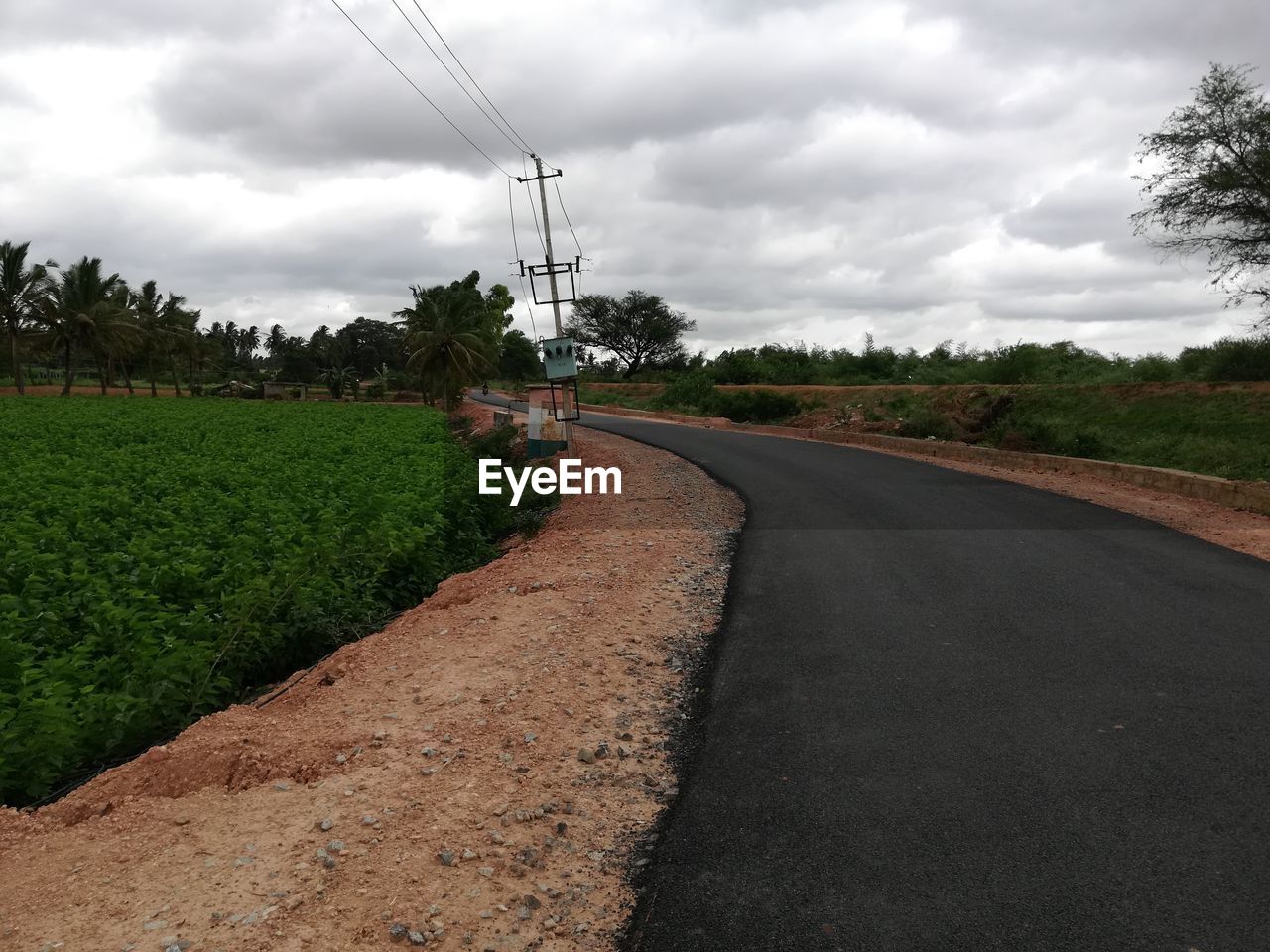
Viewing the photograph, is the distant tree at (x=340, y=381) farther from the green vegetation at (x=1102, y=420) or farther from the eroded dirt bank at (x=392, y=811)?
the eroded dirt bank at (x=392, y=811)

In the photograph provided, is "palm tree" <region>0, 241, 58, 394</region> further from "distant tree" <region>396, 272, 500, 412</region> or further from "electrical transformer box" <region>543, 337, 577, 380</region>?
"electrical transformer box" <region>543, 337, 577, 380</region>

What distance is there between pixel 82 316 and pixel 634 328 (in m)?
50.5

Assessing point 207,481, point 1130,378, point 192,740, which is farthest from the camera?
point 1130,378

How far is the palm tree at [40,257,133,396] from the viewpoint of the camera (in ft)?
195

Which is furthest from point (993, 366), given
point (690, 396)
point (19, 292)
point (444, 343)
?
point (19, 292)

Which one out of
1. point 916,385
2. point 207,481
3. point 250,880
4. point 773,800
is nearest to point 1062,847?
point 773,800

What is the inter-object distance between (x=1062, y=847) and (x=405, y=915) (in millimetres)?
2816

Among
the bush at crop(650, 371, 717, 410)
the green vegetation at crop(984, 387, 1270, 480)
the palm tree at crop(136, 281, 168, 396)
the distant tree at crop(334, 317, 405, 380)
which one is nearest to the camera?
the green vegetation at crop(984, 387, 1270, 480)

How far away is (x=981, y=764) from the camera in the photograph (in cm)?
491

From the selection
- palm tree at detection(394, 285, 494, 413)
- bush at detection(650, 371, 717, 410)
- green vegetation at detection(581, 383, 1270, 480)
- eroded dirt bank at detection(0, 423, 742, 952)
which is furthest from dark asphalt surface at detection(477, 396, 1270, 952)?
palm tree at detection(394, 285, 494, 413)

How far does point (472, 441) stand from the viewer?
29.1 meters

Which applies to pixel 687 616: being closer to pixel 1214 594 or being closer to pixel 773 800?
pixel 773 800

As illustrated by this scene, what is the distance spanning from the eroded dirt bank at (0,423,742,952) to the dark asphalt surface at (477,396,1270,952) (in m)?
0.44

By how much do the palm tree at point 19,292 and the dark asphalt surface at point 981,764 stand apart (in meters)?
60.3
